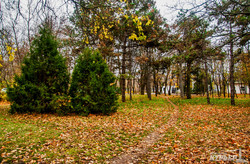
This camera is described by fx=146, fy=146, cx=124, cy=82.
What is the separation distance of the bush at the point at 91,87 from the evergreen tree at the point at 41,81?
2.79ft

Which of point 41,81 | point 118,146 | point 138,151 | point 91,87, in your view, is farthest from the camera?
point 91,87

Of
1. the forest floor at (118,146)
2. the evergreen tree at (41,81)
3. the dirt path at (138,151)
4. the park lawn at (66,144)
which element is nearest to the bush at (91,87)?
the evergreen tree at (41,81)

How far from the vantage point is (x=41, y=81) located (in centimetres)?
987

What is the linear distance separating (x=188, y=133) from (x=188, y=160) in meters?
2.74

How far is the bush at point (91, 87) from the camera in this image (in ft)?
32.6

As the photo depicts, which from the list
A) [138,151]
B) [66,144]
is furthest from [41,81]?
[138,151]

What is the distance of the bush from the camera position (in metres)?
9.94

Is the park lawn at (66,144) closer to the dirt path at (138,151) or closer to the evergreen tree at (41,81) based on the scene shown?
the dirt path at (138,151)

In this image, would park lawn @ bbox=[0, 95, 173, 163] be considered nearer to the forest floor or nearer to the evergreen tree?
the forest floor

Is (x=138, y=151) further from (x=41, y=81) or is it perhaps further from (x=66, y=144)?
(x=41, y=81)

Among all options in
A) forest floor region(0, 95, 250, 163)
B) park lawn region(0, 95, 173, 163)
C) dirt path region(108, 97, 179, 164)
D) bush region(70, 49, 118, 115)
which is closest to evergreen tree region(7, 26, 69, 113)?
bush region(70, 49, 118, 115)

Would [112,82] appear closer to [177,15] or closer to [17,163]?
[177,15]

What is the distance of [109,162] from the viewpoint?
4203mm

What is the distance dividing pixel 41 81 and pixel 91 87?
Result: 3.37 metres
